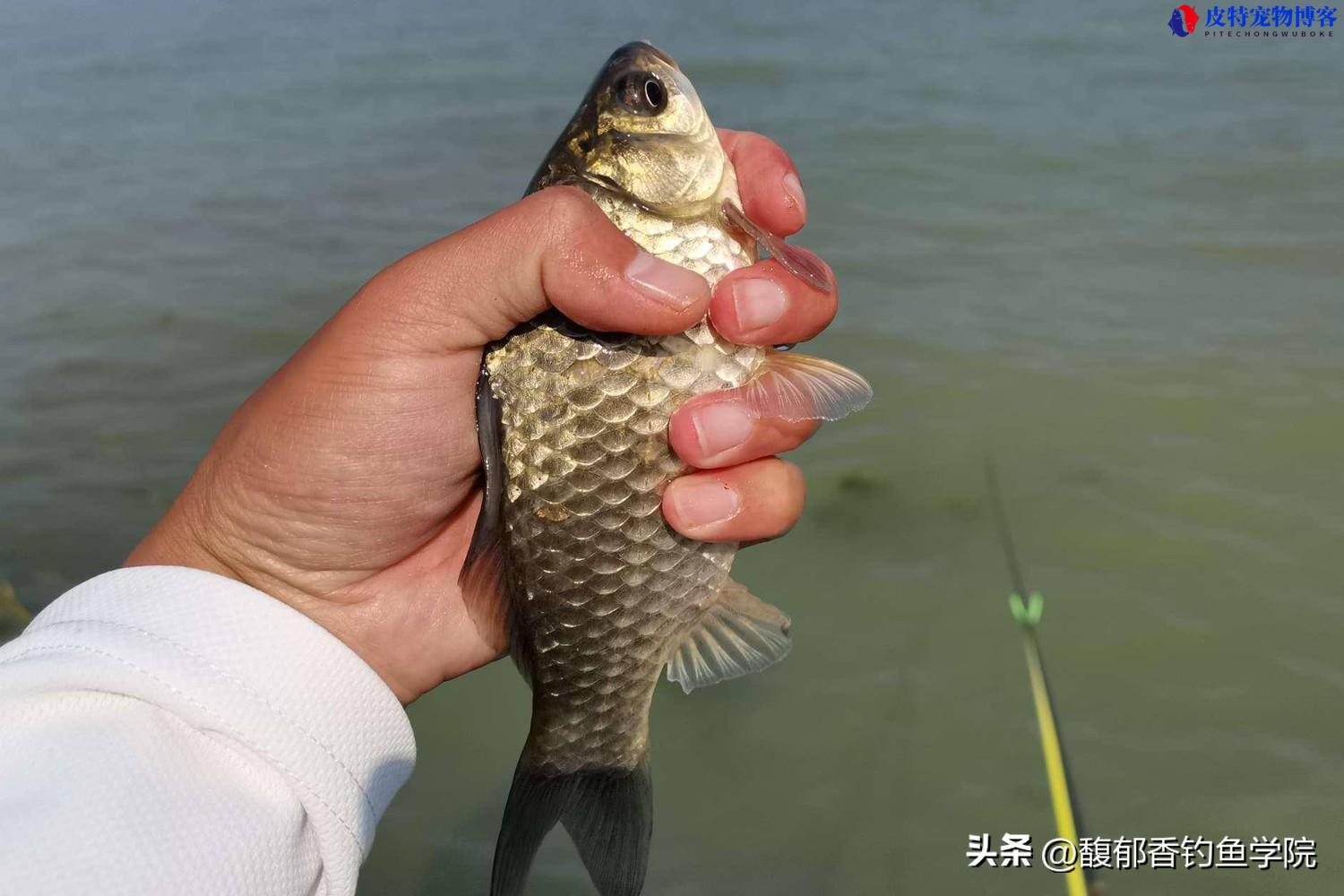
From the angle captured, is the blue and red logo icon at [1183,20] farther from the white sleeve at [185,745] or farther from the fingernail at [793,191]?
the white sleeve at [185,745]

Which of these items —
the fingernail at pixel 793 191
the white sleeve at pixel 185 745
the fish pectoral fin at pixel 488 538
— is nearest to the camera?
the white sleeve at pixel 185 745

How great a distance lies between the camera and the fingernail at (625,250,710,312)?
7.06 feet

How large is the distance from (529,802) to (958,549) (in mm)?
2825

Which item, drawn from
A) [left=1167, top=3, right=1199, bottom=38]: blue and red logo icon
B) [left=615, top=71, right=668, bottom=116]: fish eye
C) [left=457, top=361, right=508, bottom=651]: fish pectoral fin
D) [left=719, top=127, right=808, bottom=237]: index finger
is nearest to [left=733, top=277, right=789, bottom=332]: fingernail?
[left=719, top=127, right=808, bottom=237]: index finger

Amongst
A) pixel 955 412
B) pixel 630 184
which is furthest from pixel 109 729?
pixel 955 412

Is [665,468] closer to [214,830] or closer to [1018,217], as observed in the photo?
[214,830]

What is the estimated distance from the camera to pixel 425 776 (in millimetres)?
4023

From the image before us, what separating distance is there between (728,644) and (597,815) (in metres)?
0.47

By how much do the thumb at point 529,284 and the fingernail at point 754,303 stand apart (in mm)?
84

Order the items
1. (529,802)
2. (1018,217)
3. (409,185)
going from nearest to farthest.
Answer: (529,802), (1018,217), (409,185)

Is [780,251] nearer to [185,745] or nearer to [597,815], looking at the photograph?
[597,815]

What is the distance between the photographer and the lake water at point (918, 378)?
12.6 feet

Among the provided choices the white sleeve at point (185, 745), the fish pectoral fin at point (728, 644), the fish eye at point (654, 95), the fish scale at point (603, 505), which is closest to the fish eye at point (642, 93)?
the fish eye at point (654, 95)

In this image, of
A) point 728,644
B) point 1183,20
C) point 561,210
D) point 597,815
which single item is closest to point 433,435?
point 561,210
